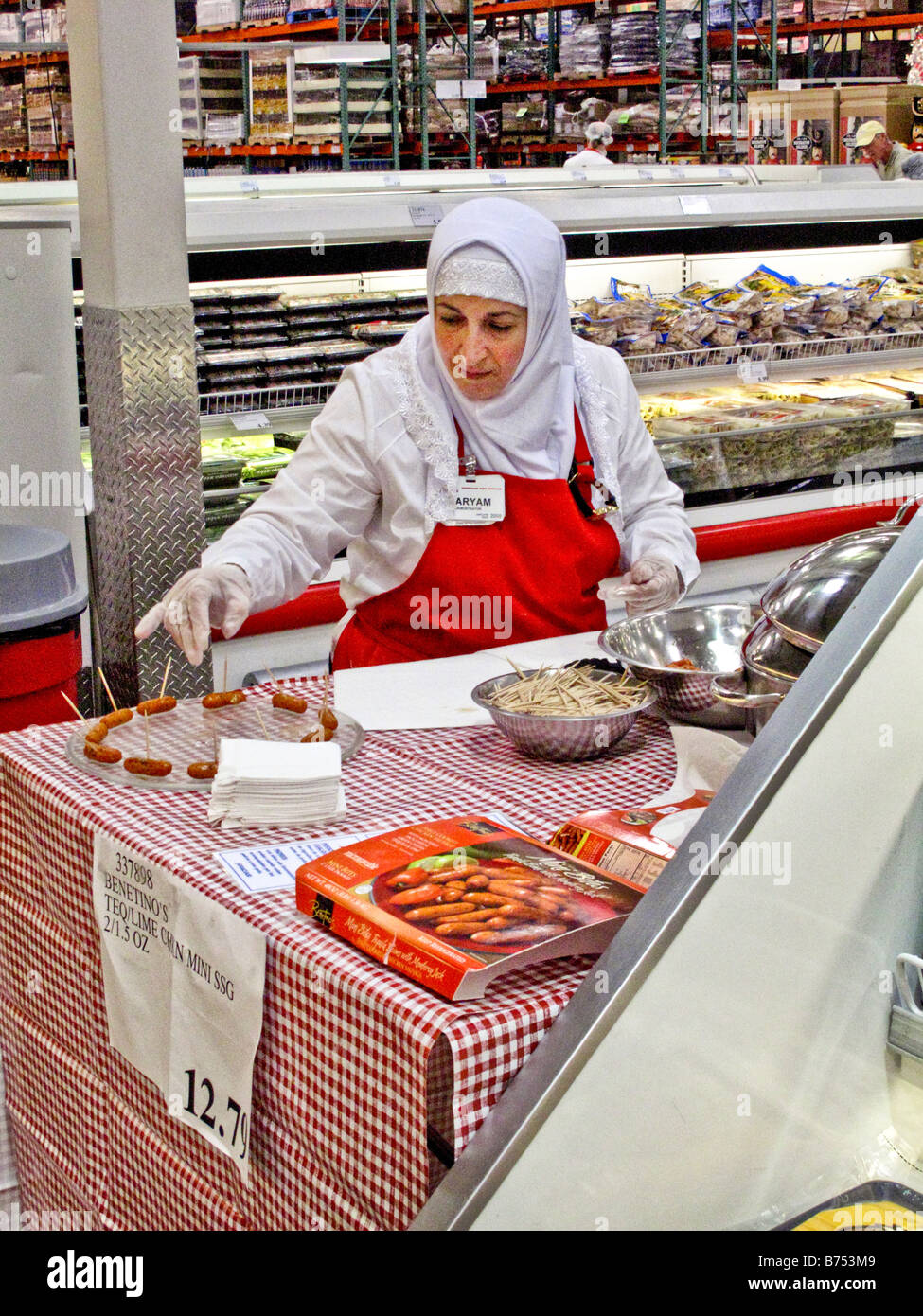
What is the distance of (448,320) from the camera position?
107 inches

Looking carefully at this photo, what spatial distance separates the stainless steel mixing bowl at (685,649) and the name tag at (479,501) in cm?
51

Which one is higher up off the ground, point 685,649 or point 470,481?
point 470,481

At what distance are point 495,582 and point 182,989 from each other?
4.39ft

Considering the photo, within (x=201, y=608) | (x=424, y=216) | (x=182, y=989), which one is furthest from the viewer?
(x=424, y=216)

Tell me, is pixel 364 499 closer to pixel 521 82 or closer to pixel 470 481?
pixel 470 481

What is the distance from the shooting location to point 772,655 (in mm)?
1861

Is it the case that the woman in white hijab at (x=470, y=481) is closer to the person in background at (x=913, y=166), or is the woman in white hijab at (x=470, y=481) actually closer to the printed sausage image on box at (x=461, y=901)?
the printed sausage image on box at (x=461, y=901)

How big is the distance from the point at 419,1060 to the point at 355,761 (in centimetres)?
80

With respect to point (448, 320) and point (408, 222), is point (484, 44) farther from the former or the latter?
point (448, 320)

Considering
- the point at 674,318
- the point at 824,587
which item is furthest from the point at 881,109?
the point at 824,587

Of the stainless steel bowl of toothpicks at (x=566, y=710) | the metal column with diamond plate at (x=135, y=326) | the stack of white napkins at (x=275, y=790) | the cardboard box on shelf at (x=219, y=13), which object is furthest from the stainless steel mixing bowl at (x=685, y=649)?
the cardboard box on shelf at (x=219, y=13)

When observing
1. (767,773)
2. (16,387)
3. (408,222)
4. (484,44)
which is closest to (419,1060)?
(767,773)

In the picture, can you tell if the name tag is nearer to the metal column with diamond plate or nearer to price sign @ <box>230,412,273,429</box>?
the metal column with diamond plate

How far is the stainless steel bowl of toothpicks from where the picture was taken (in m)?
2.01
